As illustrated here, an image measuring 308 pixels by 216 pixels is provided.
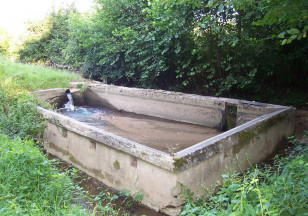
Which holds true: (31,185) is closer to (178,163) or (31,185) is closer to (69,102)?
(178,163)

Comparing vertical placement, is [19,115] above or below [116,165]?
above

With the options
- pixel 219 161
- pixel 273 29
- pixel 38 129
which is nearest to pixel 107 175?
pixel 219 161

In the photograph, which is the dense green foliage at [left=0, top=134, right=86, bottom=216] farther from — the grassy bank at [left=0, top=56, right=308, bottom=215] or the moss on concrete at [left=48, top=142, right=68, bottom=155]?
the moss on concrete at [left=48, top=142, right=68, bottom=155]

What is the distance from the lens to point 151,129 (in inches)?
219

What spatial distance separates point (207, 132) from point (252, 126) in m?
1.33

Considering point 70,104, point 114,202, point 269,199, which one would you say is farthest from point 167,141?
point 70,104

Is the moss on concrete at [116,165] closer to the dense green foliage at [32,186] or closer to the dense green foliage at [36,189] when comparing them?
the dense green foliage at [36,189]

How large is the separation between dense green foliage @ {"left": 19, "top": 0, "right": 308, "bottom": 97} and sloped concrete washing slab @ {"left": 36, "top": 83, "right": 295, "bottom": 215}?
1.35 m

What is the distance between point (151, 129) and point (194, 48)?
2.84m

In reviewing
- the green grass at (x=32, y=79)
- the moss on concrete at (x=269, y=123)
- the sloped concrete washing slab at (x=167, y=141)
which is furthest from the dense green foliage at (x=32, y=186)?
the green grass at (x=32, y=79)

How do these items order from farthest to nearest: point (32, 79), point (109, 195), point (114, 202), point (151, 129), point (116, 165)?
point (32, 79) < point (151, 129) < point (116, 165) < point (114, 202) < point (109, 195)

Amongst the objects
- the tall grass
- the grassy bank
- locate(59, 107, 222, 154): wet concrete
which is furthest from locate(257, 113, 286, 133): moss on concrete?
the tall grass

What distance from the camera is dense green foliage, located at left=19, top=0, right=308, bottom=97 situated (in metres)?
6.22

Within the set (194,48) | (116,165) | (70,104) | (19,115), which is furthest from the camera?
(70,104)
